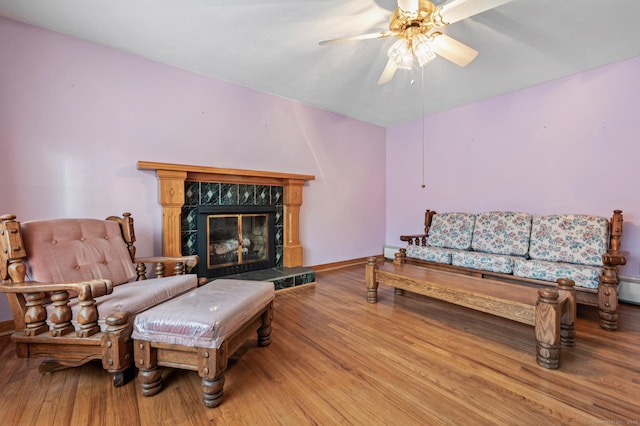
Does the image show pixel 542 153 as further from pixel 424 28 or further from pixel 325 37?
pixel 325 37

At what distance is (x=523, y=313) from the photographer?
1.85 m

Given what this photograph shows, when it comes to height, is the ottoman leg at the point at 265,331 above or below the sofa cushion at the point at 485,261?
below

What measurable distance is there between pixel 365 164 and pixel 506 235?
2.38 meters

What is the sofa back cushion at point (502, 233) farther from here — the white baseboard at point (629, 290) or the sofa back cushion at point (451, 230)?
the white baseboard at point (629, 290)

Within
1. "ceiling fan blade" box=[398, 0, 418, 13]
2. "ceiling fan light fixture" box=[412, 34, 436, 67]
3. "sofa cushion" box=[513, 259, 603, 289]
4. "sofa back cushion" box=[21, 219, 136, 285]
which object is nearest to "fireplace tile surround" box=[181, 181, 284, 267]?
"sofa back cushion" box=[21, 219, 136, 285]

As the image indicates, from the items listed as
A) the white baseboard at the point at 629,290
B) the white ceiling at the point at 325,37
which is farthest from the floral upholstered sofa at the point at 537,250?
the white ceiling at the point at 325,37

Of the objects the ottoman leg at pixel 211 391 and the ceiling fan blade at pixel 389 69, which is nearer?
the ottoman leg at pixel 211 391

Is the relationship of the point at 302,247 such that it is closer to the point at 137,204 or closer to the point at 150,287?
the point at 137,204

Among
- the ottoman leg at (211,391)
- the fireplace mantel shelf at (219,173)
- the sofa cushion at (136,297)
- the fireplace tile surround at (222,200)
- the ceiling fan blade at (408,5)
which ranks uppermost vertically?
the ceiling fan blade at (408,5)

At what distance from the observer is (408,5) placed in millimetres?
1743

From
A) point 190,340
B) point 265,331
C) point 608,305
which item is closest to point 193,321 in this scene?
point 190,340

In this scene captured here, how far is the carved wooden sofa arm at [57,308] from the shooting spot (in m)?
1.49

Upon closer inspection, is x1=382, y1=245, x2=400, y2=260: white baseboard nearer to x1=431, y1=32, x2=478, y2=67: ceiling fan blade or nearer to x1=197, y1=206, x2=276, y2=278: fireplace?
x1=197, y1=206, x2=276, y2=278: fireplace

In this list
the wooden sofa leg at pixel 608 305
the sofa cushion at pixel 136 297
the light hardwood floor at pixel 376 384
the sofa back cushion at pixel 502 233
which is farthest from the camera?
the sofa back cushion at pixel 502 233
